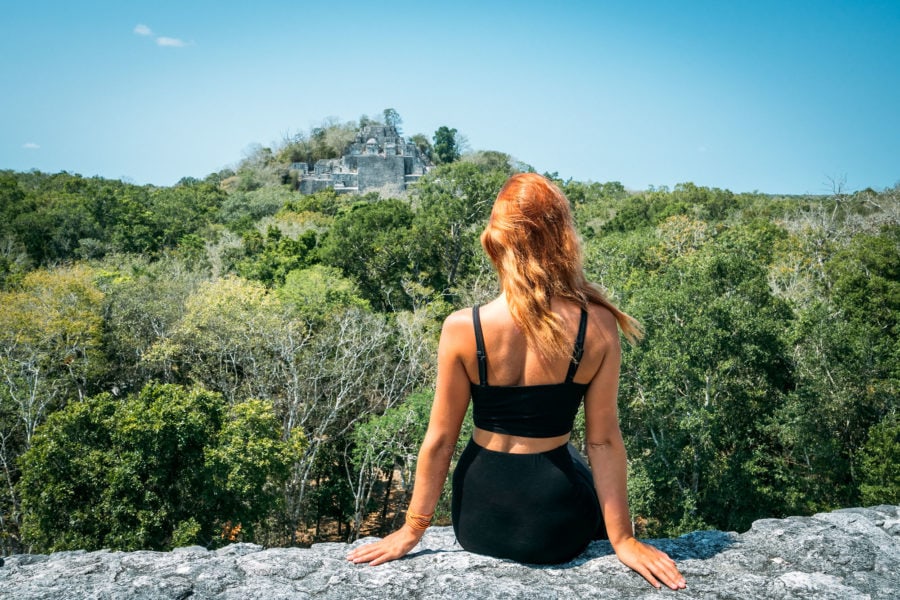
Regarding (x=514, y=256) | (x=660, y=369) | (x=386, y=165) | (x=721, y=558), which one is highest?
(x=386, y=165)

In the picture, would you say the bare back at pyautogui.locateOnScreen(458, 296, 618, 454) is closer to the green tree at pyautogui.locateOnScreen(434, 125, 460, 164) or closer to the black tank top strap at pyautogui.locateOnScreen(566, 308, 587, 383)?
the black tank top strap at pyautogui.locateOnScreen(566, 308, 587, 383)

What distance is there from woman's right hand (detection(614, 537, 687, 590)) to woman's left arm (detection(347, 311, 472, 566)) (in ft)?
2.40

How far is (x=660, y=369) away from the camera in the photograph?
12.4 meters

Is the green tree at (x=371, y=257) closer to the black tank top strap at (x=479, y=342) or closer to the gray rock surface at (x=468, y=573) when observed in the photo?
the gray rock surface at (x=468, y=573)

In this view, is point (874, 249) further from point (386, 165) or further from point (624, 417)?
point (386, 165)

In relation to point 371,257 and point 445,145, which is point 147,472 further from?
Result: point 445,145

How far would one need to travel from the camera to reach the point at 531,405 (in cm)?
220

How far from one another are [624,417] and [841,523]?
11038mm

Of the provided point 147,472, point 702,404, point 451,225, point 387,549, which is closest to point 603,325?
point 387,549

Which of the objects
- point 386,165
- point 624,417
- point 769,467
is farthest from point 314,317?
point 386,165

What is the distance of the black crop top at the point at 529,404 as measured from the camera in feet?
7.16

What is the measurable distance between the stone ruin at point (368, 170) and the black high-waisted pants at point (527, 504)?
56352mm

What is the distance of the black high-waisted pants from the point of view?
2.21m

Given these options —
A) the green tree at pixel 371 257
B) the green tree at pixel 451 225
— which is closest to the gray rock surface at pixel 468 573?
the green tree at pixel 371 257
